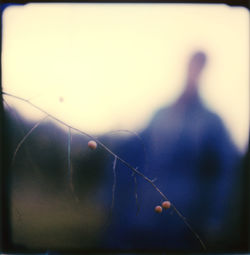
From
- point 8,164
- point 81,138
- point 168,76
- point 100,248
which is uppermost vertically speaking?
point 168,76

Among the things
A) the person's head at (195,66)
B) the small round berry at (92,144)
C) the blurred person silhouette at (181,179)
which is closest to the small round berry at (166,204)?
the blurred person silhouette at (181,179)

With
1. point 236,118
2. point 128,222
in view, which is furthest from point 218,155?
point 128,222

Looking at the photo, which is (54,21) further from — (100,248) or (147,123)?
(100,248)

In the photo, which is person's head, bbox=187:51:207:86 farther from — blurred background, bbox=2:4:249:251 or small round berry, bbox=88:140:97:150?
small round berry, bbox=88:140:97:150

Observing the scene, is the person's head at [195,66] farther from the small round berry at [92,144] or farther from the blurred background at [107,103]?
the small round berry at [92,144]

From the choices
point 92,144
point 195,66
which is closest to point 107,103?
point 92,144

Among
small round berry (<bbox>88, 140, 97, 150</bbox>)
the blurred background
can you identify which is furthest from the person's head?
small round berry (<bbox>88, 140, 97, 150</bbox>)

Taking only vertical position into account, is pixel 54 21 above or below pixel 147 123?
above

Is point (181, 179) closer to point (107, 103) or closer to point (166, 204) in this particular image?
point (166, 204)
